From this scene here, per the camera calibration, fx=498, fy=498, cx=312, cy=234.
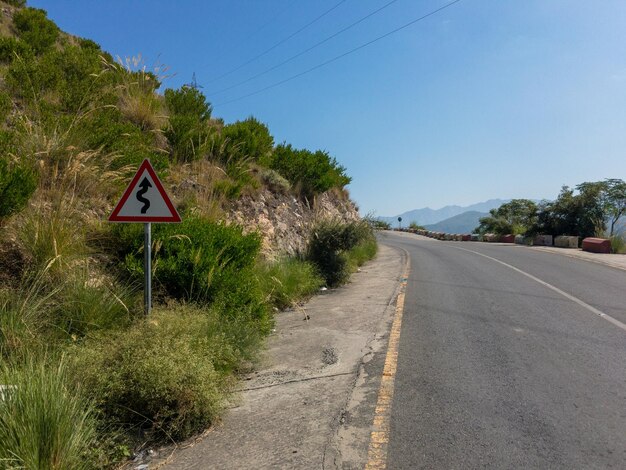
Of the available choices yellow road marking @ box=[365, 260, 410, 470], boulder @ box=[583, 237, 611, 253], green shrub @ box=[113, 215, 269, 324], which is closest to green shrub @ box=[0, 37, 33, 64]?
green shrub @ box=[113, 215, 269, 324]

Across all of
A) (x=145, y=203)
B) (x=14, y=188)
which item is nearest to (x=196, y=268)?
(x=145, y=203)

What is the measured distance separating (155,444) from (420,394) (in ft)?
8.49

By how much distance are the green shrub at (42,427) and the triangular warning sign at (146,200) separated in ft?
8.63

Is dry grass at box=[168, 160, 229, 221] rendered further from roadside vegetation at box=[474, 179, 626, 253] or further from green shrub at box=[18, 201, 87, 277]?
roadside vegetation at box=[474, 179, 626, 253]

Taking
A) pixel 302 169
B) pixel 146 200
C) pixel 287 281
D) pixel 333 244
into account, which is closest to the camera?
pixel 146 200

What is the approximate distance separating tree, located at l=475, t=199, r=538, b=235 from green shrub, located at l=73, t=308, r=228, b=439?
3572 centimetres

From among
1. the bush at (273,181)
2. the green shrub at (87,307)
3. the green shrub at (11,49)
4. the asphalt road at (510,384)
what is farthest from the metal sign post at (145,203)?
the bush at (273,181)

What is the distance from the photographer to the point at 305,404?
501 cm

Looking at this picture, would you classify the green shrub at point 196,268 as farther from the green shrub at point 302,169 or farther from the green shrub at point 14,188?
the green shrub at point 302,169

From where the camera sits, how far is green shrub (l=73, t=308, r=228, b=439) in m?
4.29

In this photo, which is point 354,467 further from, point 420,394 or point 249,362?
point 249,362

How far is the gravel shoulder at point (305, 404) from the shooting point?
12.8 ft

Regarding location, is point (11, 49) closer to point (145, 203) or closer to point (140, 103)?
point (140, 103)

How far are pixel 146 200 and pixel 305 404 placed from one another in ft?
10.3
